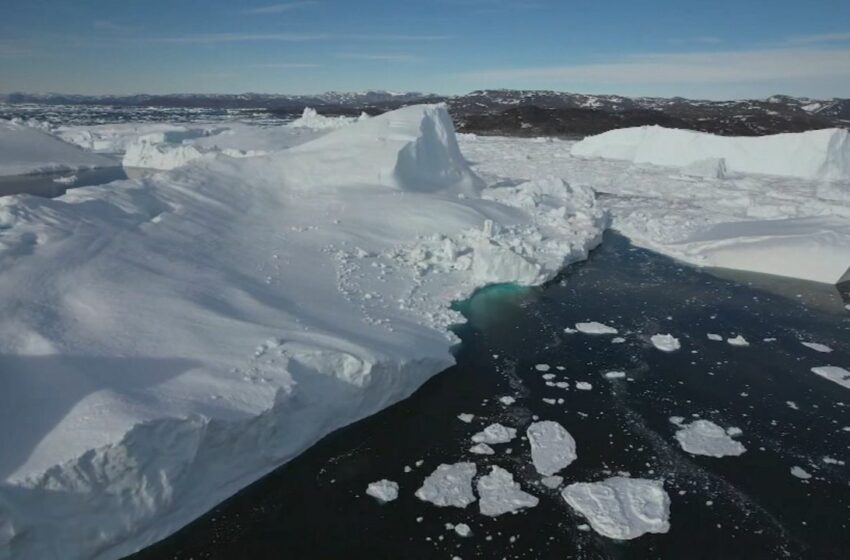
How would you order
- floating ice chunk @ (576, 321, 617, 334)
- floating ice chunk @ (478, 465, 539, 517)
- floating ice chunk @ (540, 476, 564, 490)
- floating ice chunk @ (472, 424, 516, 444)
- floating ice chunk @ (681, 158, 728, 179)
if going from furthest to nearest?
floating ice chunk @ (681, 158, 728, 179) < floating ice chunk @ (576, 321, 617, 334) < floating ice chunk @ (472, 424, 516, 444) < floating ice chunk @ (540, 476, 564, 490) < floating ice chunk @ (478, 465, 539, 517)

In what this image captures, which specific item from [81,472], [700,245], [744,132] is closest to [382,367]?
[81,472]

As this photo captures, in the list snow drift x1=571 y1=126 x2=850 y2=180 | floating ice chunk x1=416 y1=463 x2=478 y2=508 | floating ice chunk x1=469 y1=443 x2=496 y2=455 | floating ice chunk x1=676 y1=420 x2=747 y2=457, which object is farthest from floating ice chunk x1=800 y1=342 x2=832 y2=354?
snow drift x1=571 y1=126 x2=850 y2=180

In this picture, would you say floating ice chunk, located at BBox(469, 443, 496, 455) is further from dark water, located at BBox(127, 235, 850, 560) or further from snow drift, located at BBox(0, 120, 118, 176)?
snow drift, located at BBox(0, 120, 118, 176)

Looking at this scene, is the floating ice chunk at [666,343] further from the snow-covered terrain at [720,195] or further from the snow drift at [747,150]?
the snow drift at [747,150]

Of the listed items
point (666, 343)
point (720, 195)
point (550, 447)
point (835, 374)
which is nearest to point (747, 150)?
point (720, 195)

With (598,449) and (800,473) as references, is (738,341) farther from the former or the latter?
(598,449)

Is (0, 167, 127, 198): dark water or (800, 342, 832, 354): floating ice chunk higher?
(0, 167, 127, 198): dark water
